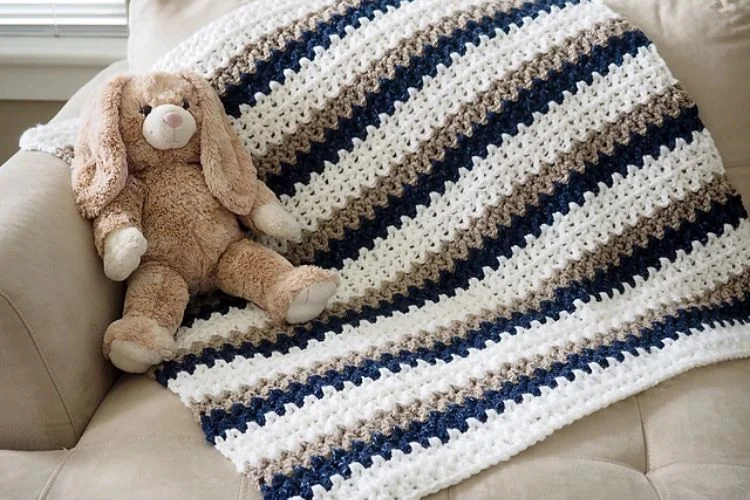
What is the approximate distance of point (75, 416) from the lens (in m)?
1.16

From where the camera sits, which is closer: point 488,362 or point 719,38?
point 488,362

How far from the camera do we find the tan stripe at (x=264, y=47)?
4.57 feet

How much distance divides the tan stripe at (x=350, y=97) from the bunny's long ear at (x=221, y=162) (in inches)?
3.0

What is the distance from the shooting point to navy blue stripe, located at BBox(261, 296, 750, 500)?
107 centimetres

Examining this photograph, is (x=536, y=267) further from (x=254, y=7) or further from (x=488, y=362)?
(x=254, y=7)

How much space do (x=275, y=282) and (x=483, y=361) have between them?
341mm

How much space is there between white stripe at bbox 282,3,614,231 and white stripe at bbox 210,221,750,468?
335 millimetres

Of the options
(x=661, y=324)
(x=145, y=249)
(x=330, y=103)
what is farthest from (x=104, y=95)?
(x=661, y=324)

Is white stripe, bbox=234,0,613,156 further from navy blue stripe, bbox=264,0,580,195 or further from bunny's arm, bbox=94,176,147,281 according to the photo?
bunny's arm, bbox=94,176,147,281

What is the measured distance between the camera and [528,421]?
114cm

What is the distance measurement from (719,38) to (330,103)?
64cm

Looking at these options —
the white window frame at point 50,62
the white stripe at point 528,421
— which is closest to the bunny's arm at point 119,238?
the white stripe at point 528,421

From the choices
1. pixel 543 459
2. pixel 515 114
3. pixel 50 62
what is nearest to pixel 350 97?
pixel 515 114

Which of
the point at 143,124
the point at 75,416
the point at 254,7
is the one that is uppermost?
the point at 254,7
